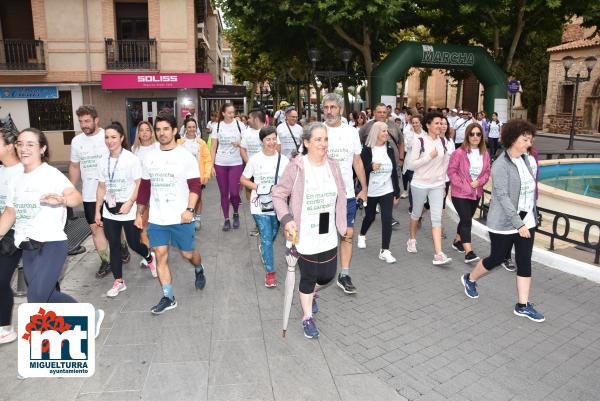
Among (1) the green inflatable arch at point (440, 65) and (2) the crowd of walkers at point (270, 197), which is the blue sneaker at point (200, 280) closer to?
(2) the crowd of walkers at point (270, 197)

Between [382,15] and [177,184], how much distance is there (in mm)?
13911

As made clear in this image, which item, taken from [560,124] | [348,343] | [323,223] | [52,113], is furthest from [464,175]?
[560,124]

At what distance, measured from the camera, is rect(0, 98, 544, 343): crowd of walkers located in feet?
12.7

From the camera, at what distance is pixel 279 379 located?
3756mm

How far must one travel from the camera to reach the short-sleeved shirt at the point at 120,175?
17.4 ft

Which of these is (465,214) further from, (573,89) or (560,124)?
(573,89)

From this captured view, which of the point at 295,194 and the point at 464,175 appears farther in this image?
the point at 464,175

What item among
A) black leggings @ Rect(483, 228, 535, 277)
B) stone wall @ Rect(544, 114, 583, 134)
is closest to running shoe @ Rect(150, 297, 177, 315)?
black leggings @ Rect(483, 228, 535, 277)

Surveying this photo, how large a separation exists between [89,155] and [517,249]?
472 centimetres

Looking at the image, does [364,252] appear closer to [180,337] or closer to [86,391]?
[180,337]

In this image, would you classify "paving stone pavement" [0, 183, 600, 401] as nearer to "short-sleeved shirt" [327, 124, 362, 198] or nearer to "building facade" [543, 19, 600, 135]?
"short-sleeved shirt" [327, 124, 362, 198]

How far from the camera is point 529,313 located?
4840 millimetres

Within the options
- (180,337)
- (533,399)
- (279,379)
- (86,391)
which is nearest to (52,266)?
(86,391)

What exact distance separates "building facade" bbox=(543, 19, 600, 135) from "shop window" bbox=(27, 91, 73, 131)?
107 ft
